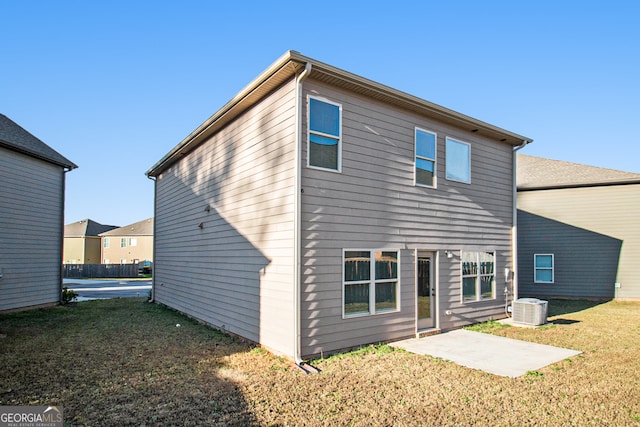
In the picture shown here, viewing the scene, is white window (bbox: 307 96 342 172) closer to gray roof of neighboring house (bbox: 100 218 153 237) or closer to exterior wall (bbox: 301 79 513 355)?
exterior wall (bbox: 301 79 513 355)

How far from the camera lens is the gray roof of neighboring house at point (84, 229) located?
4191 centimetres

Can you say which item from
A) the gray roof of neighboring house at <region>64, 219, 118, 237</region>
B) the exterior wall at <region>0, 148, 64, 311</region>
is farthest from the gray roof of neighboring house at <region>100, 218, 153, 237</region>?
the exterior wall at <region>0, 148, 64, 311</region>

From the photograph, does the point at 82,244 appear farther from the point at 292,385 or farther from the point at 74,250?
the point at 292,385

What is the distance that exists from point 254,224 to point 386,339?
11.7 feet

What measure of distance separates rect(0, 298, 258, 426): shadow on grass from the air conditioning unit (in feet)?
23.3

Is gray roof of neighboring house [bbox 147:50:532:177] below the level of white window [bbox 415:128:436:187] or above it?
above

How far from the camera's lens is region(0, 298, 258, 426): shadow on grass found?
176 inches

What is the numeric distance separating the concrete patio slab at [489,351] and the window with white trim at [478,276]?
1.35 m

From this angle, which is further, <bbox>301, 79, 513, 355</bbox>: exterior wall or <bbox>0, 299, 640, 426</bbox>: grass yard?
<bbox>301, 79, 513, 355</bbox>: exterior wall

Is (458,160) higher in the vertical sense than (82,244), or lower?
higher

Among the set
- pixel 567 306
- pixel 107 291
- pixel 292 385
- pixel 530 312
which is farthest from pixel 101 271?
pixel 567 306

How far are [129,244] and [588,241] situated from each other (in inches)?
1609

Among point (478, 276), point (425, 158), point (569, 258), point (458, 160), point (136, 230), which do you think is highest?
point (458, 160)

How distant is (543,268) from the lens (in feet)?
52.5
